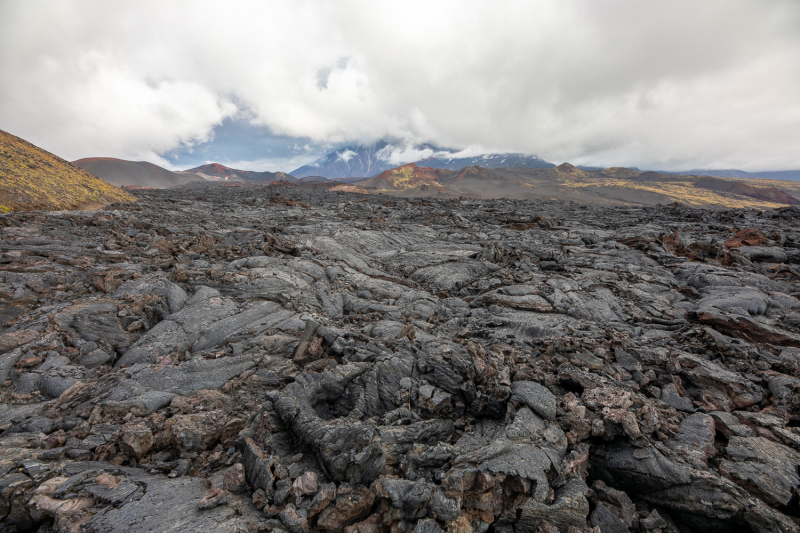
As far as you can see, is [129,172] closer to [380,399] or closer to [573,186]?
[380,399]

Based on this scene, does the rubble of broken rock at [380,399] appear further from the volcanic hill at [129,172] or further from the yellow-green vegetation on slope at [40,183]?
the volcanic hill at [129,172]

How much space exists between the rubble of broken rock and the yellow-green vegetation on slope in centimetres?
565

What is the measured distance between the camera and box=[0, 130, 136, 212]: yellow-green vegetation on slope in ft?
50.5

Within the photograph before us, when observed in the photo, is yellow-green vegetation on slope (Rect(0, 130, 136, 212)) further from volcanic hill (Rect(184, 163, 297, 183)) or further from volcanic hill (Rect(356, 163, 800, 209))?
volcanic hill (Rect(184, 163, 297, 183))

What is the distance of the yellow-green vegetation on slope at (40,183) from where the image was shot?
1539 cm

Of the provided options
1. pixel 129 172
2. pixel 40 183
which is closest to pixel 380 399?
pixel 40 183

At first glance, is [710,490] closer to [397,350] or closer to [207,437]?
[397,350]

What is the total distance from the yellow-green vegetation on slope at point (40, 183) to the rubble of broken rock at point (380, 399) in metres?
5.65

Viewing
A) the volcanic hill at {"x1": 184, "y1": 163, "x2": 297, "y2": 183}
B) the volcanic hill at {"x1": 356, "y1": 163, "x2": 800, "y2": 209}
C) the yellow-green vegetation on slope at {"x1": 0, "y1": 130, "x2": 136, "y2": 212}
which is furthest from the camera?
the volcanic hill at {"x1": 184, "y1": 163, "x2": 297, "y2": 183}

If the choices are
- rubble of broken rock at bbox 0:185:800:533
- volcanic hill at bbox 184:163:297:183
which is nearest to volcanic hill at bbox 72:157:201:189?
volcanic hill at bbox 184:163:297:183

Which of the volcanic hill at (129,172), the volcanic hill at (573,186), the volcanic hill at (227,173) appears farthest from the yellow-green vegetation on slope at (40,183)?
the volcanic hill at (227,173)

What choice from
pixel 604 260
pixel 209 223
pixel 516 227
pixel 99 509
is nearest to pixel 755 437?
pixel 99 509

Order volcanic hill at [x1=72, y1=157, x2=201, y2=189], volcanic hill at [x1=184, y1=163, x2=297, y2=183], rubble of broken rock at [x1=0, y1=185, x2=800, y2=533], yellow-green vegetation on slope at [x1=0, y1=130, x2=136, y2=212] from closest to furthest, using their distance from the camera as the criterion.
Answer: rubble of broken rock at [x1=0, y1=185, x2=800, y2=533]
yellow-green vegetation on slope at [x1=0, y1=130, x2=136, y2=212]
volcanic hill at [x1=72, y1=157, x2=201, y2=189]
volcanic hill at [x1=184, y1=163, x2=297, y2=183]

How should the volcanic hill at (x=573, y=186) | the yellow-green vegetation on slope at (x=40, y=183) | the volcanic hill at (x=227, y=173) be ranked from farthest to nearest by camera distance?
the volcanic hill at (x=227, y=173), the volcanic hill at (x=573, y=186), the yellow-green vegetation on slope at (x=40, y=183)
